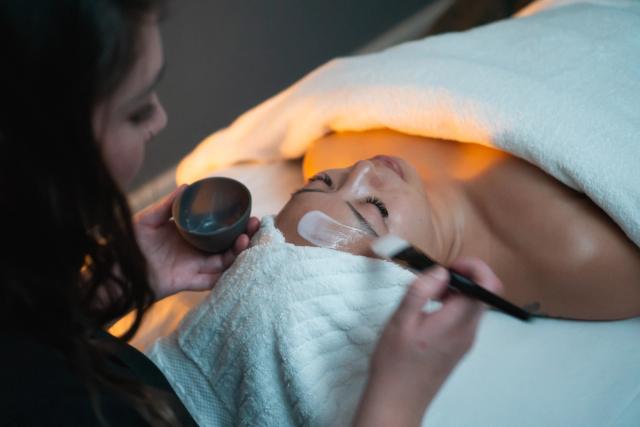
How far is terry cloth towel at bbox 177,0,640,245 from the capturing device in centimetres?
95

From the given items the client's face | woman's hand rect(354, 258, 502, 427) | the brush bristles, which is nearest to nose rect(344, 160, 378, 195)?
the client's face

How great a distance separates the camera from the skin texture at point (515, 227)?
928 millimetres

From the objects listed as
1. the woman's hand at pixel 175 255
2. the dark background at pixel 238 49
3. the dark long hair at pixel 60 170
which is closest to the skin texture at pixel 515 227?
the woman's hand at pixel 175 255

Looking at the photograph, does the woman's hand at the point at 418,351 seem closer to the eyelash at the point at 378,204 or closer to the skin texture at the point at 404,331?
the skin texture at the point at 404,331

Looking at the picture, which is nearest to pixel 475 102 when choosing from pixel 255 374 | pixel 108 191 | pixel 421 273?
pixel 421 273

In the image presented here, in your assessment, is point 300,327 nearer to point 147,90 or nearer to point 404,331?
point 404,331

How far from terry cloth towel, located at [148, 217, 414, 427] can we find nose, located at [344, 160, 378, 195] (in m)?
0.15

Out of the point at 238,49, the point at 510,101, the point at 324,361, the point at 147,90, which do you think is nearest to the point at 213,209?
the point at 324,361

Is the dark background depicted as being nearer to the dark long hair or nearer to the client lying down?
the client lying down

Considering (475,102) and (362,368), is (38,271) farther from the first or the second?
(475,102)

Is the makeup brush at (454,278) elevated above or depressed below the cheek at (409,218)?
above

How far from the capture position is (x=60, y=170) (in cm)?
52

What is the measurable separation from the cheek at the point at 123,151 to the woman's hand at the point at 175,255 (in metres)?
0.33

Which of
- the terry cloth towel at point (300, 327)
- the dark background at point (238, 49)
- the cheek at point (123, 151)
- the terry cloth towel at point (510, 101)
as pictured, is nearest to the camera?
the cheek at point (123, 151)
